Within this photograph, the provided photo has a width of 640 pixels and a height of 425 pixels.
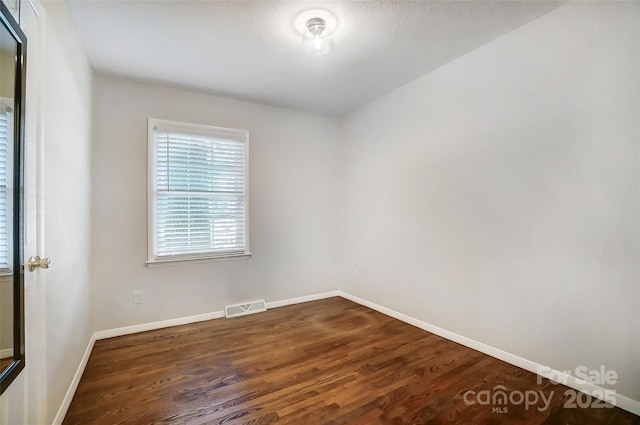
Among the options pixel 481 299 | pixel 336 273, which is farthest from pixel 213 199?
pixel 481 299

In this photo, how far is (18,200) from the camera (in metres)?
1.14

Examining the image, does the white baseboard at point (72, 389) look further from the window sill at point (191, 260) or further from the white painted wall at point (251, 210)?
the window sill at point (191, 260)

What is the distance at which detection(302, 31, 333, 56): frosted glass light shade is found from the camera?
215 centimetres

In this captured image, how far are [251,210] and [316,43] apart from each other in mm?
2075

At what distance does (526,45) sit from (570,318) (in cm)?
202

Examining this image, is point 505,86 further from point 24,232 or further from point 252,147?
point 24,232

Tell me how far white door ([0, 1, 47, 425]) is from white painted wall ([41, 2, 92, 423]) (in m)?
0.11

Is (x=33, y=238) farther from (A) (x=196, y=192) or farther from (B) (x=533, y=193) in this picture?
(B) (x=533, y=193)

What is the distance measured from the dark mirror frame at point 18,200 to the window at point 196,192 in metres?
1.95

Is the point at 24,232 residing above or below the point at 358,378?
above

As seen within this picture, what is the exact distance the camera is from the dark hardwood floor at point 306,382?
1.71 m

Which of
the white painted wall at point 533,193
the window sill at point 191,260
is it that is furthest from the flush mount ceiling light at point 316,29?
the window sill at point 191,260

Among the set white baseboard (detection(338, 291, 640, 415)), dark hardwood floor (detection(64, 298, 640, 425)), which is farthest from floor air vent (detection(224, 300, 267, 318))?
white baseboard (detection(338, 291, 640, 415))

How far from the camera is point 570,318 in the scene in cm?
198
